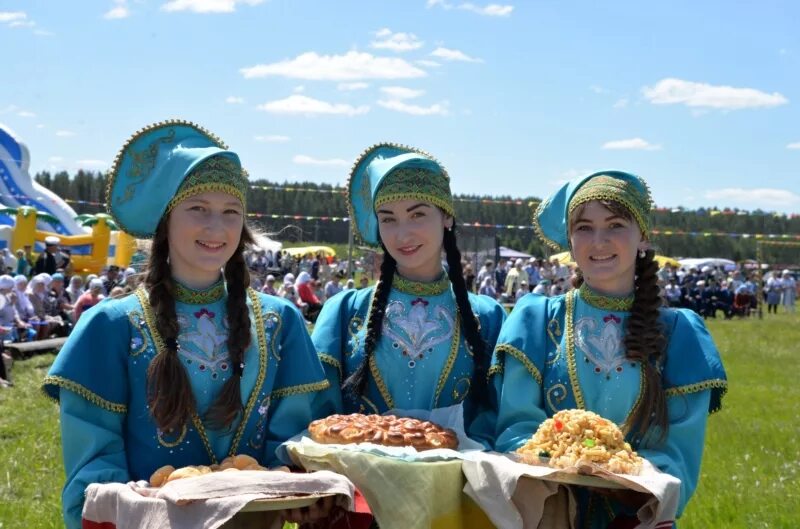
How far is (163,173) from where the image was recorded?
319 centimetres

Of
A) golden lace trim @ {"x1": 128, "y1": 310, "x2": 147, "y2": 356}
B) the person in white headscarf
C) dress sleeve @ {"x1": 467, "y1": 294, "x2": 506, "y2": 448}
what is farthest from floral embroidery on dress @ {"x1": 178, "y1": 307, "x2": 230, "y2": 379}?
the person in white headscarf

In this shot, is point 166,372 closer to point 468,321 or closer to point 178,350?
point 178,350

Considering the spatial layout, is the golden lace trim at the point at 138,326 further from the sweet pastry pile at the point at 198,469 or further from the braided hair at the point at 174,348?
the sweet pastry pile at the point at 198,469

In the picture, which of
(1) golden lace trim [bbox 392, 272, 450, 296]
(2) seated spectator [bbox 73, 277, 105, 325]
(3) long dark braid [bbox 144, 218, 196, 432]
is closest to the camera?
(3) long dark braid [bbox 144, 218, 196, 432]

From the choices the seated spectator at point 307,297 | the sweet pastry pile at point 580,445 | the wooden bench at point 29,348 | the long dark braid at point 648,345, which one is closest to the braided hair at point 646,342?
the long dark braid at point 648,345

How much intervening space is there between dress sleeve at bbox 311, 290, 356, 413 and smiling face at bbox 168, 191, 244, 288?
0.68m

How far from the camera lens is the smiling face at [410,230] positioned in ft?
12.0

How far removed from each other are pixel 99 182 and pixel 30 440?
60.2 m

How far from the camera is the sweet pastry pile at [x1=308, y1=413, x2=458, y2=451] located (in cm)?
303

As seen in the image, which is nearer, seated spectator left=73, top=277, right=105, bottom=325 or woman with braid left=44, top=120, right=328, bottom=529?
woman with braid left=44, top=120, right=328, bottom=529

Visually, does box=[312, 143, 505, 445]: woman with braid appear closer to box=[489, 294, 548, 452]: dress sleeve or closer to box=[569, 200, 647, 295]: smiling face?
box=[489, 294, 548, 452]: dress sleeve

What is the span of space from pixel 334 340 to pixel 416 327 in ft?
1.11

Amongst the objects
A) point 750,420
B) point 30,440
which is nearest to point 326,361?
point 30,440

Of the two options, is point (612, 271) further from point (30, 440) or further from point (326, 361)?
point (30, 440)
